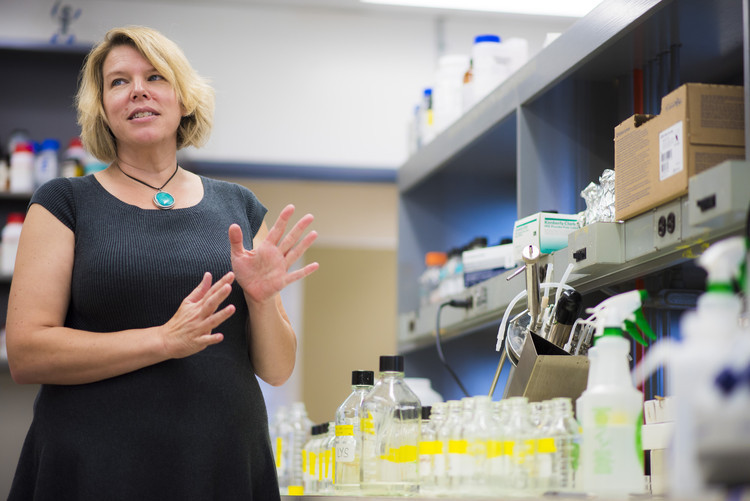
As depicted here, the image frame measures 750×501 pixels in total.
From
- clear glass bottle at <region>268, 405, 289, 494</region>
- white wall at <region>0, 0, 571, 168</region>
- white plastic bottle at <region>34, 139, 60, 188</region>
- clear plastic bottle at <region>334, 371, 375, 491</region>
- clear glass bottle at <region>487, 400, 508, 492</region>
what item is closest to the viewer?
clear glass bottle at <region>487, 400, 508, 492</region>

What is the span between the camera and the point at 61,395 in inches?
61.3

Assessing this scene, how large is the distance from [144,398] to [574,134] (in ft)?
4.23

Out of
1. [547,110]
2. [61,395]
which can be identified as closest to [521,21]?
[547,110]

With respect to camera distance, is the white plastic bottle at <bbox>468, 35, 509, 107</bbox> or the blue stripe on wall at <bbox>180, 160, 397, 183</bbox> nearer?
the white plastic bottle at <bbox>468, 35, 509, 107</bbox>

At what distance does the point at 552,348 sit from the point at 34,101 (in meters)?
3.10

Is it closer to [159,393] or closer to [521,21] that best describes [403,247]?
[521,21]

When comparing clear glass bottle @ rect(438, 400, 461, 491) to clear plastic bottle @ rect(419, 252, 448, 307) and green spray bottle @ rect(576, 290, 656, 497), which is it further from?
clear plastic bottle @ rect(419, 252, 448, 307)

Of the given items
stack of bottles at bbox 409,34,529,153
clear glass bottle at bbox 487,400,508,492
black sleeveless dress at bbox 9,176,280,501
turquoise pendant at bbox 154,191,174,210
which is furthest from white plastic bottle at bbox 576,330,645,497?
stack of bottles at bbox 409,34,529,153

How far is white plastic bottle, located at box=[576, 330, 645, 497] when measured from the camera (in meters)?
1.07

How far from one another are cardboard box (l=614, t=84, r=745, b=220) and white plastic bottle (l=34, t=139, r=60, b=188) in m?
2.74

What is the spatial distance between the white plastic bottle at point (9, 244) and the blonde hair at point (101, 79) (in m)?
1.86

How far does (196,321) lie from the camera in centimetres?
148

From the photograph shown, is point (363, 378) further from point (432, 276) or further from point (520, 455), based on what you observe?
point (432, 276)

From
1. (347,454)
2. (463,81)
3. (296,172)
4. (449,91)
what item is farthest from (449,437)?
(296,172)
